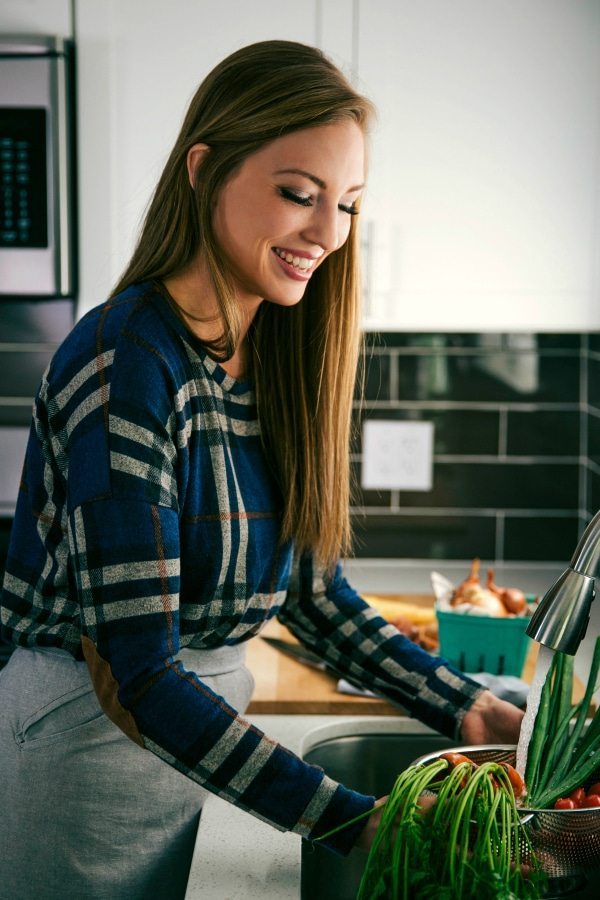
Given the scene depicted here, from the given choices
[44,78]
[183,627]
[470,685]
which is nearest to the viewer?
[183,627]

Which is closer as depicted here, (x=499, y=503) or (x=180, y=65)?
(x=180, y=65)

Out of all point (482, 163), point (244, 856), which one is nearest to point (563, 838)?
point (244, 856)

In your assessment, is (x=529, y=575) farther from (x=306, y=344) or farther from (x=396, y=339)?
(x=306, y=344)

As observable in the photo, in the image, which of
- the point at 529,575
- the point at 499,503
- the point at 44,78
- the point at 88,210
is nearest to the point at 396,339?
the point at 499,503

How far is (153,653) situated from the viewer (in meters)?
0.93

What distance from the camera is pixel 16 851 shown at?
1.13 metres

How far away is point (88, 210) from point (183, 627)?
3.39ft

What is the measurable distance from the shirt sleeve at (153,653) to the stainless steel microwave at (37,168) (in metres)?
1.02

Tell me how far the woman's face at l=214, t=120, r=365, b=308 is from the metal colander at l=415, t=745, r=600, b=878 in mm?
586

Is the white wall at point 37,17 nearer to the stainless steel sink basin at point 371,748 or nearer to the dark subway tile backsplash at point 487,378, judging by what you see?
the dark subway tile backsplash at point 487,378

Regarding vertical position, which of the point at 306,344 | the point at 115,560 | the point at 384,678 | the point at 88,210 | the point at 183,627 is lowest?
the point at 384,678

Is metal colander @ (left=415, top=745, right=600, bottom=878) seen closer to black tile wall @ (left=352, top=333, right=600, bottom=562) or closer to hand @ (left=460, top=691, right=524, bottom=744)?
hand @ (left=460, top=691, right=524, bottom=744)

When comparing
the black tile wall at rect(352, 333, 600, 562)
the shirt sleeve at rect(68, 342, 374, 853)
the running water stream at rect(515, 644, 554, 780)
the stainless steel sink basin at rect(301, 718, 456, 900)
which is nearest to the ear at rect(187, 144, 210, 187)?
the shirt sleeve at rect(68, 342, 374, 853)

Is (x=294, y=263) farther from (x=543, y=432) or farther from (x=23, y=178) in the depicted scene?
(x=543, y=432)
